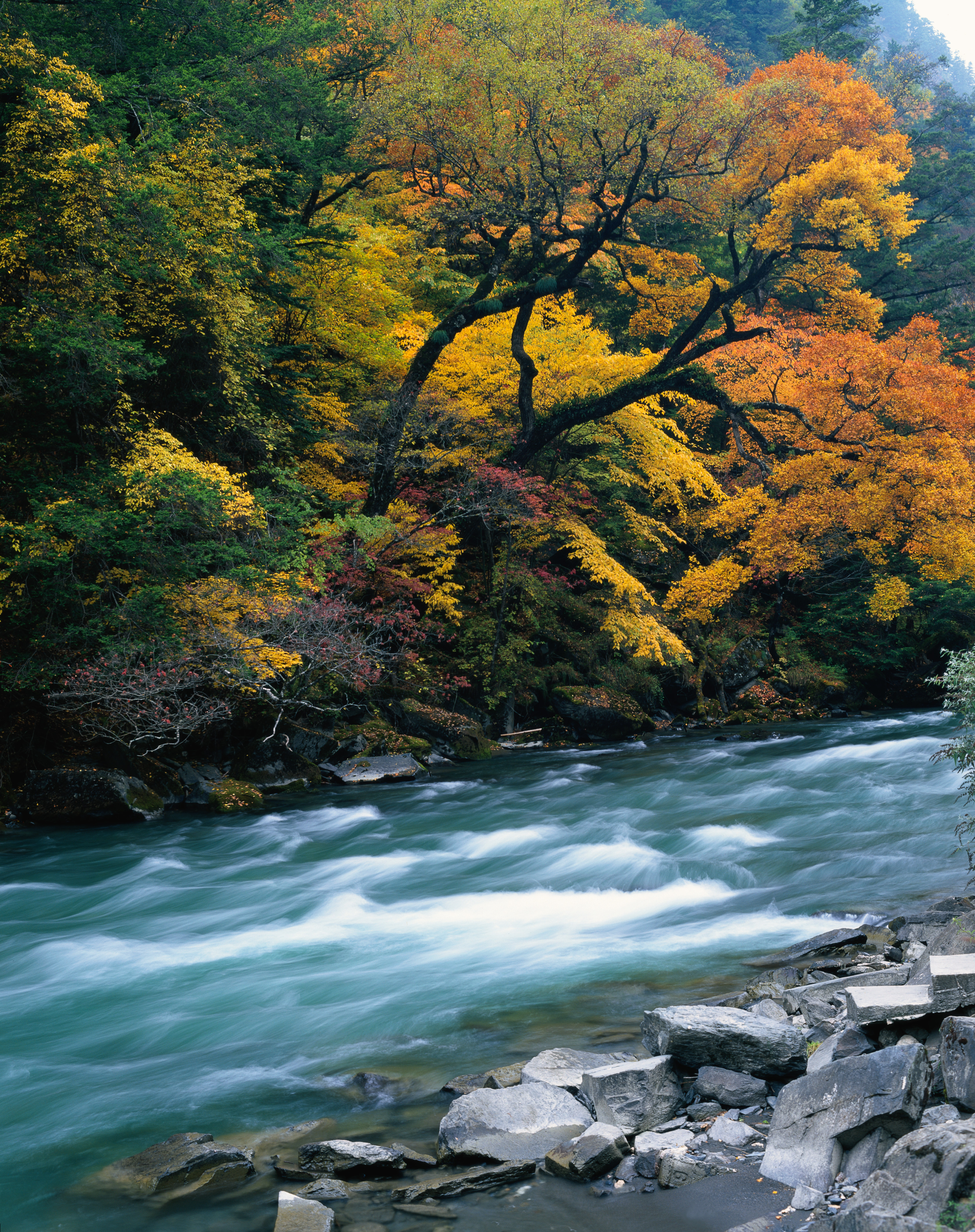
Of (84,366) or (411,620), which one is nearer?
(84,366)

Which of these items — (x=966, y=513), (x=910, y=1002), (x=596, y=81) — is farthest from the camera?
(x=966, y=513)

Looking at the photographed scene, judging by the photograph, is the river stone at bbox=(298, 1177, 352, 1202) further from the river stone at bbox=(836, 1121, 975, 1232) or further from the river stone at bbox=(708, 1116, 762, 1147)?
the river stone at bbox=(836, 1121, 975, 1232)

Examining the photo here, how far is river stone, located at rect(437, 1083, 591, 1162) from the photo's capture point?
412cm

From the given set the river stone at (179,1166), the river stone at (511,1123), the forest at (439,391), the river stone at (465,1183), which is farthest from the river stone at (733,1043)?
the forest at (439,391)

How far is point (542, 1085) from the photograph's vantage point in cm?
445

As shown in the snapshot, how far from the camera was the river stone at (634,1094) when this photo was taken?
13.8 ft

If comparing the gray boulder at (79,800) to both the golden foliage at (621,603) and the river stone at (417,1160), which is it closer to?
the river stone at (417,1160)

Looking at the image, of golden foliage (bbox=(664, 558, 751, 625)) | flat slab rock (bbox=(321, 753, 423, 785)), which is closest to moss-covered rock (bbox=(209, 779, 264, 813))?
flat slab rock (bbox=(321, 753, 423, 785))

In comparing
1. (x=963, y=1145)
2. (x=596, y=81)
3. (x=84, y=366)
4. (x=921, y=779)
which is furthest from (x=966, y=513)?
(x=963, y=1145)

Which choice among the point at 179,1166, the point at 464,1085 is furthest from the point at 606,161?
the point at 179,1166

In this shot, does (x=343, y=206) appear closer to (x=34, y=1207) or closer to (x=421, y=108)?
(x=421, y=108)

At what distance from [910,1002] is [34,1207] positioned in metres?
4.14

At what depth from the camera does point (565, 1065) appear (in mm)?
4785

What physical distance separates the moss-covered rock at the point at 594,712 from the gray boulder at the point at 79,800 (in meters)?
8.94
